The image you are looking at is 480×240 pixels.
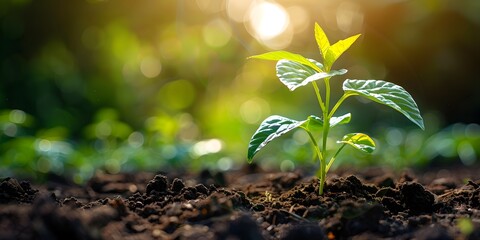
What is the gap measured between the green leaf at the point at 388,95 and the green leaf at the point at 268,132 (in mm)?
234

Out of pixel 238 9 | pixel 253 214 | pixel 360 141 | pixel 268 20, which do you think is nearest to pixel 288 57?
pixel 360 141

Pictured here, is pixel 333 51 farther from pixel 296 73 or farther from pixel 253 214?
pixel 253 214

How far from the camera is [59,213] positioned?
1.65 meters

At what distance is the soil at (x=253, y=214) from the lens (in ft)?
5.80

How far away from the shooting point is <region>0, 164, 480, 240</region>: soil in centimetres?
177

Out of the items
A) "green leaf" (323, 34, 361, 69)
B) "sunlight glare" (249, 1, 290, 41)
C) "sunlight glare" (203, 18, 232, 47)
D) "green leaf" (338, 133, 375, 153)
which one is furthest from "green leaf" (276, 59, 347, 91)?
"sunlight glare" (249, 1, 290, 41)

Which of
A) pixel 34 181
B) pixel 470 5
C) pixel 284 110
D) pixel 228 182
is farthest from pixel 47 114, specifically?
pixel 470 5

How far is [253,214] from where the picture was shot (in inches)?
87.7

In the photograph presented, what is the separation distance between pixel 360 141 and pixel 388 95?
243 mm

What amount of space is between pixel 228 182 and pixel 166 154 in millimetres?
1529

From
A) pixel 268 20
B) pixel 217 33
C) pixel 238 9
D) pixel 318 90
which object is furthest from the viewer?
pixel 238 9

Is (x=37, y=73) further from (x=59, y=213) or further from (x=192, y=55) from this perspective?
(x=59, y=213)

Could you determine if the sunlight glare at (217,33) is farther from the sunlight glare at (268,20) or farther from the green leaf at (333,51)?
the green leaf at (333,51)

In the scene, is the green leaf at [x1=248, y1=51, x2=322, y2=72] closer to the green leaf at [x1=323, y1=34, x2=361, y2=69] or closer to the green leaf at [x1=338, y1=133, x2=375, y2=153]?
the green leaf at [x1=323, y1=34, x2=361, y2=69]
